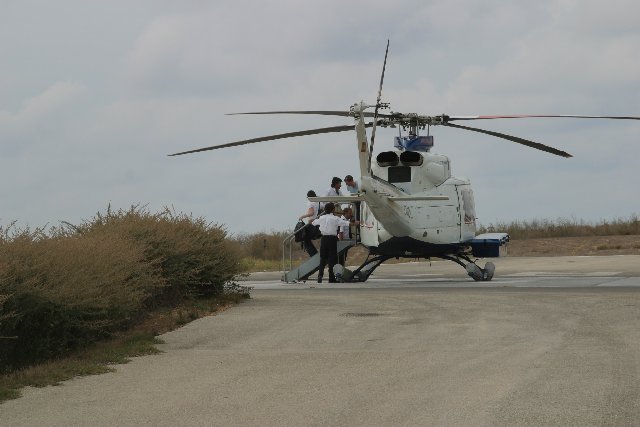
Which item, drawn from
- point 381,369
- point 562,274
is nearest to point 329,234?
point 562,274

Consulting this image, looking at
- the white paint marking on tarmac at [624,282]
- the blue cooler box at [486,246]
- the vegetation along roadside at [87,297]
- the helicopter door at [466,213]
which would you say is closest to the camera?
the vegetation along roadside at [87,297]

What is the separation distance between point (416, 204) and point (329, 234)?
93.4 inches

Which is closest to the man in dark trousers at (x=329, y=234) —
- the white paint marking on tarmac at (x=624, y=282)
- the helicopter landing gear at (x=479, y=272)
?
the helicopter landing gear at (x=479, y=272)

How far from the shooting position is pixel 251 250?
5112cm

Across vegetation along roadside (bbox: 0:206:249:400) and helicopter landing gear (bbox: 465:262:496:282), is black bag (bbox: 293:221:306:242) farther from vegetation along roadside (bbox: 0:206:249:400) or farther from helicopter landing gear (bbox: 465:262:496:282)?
vegetation along roadside (bbox: 0:206:249:400)

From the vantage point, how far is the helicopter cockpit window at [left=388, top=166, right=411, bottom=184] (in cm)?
2866

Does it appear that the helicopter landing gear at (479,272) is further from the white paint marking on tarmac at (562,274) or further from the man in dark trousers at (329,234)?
the man in dark trousers at (329,234)

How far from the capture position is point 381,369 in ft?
41.8

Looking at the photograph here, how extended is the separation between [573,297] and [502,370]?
928 cm

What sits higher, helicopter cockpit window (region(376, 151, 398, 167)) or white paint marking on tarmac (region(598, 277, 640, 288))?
helicopter cockpit window (region(376, 151, 398, 167))

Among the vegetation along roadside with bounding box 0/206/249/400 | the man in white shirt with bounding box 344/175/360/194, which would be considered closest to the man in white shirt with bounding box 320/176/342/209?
the man in white shirt with bounding box 344/175/360/194

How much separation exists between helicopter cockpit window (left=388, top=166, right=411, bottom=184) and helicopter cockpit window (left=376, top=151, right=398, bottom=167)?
0.17m

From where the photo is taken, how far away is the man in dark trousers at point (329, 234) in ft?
93.6

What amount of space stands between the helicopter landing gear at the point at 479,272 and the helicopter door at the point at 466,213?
0.85 metres
